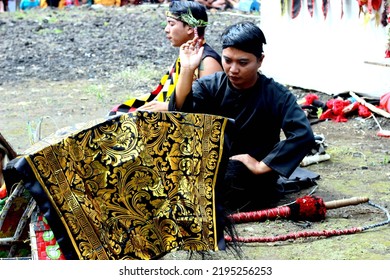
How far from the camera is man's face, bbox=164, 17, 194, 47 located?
19.7ft

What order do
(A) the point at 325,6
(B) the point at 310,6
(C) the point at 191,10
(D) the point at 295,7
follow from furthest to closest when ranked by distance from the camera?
(D) the point at 295,7 < (B) the point at 310,6 < (A) the point at 325,6 < (C) the point at 191,10

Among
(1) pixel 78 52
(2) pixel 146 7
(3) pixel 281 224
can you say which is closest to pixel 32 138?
(3) pixel 281 224

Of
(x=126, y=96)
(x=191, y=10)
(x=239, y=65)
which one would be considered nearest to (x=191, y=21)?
(x=191, y=10)

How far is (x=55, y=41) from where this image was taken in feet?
45.5

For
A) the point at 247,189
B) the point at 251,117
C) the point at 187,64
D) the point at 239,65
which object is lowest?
the point at 247,189

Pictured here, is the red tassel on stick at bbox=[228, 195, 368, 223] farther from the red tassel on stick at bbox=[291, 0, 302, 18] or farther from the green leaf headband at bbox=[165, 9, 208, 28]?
the red tassel on stick at bbox=[291, 0, 302, 18]

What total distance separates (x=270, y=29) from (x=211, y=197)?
20.7 feet

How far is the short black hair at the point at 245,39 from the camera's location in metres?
5.02

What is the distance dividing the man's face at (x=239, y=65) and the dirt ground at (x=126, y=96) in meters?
0.98

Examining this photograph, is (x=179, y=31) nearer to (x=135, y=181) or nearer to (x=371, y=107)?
(x=135, y=181)

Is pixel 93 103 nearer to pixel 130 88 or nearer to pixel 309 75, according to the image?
pixel 130 88

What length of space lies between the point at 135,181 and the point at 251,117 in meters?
1.67

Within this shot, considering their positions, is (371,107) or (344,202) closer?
(344,202)

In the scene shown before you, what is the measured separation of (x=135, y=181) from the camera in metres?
3.87
